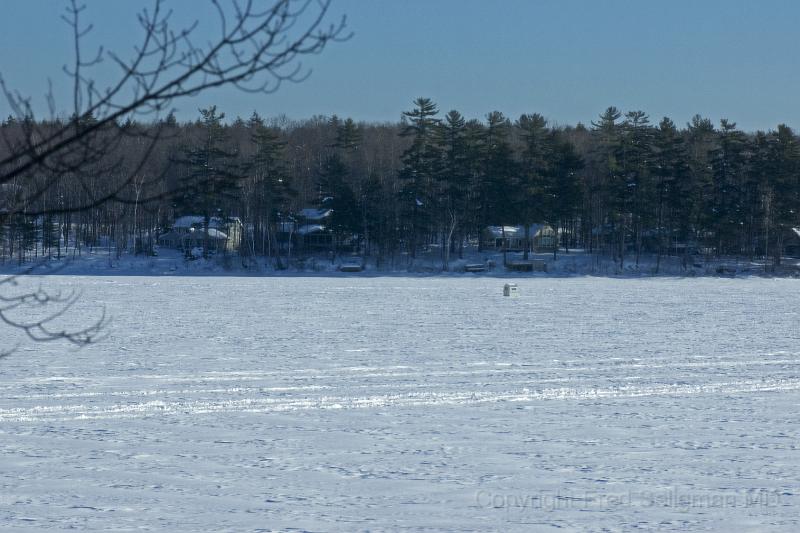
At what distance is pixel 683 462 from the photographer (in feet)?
33.7

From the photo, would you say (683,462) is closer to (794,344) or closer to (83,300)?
(794,344)

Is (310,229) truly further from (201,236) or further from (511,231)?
(511,231)

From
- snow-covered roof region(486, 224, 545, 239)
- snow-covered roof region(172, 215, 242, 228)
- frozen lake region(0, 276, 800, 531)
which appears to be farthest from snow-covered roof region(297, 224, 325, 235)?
frozen lake region(0, 276, 800, 531)

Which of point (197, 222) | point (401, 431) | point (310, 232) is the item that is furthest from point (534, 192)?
point (401, 431)

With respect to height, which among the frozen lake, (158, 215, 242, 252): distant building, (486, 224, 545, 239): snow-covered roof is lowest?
the frozen lake

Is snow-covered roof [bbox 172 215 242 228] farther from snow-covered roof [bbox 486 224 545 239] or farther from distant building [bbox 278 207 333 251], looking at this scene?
snow-covered roof [bbox 486 224 545 239]

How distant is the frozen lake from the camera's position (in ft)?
28.1

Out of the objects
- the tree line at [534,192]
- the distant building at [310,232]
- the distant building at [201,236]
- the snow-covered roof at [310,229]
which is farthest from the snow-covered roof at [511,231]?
the distant building at [201,236]

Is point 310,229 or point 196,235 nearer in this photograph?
point 196,235

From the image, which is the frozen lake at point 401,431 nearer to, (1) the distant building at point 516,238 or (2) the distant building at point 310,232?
(2) the distant building at point 310,232

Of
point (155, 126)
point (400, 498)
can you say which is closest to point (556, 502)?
point (400, 498)

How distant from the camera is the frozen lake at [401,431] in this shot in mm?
8555

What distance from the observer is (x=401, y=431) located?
38.5 feet

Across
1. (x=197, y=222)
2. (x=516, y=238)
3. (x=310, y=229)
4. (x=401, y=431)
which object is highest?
(x=197, y=222)
